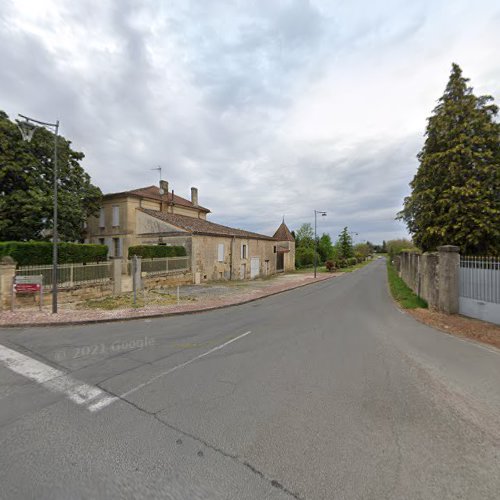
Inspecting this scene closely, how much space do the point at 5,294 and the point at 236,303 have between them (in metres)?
8.81

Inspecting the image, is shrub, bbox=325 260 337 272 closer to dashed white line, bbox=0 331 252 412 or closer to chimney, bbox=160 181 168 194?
chimney, bbox=160 181 168 194

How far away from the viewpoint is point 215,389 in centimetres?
394

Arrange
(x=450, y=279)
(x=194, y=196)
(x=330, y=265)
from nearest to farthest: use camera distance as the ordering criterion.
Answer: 1. (x=450, y=279)
2. (x=194, y=196)
3. (x=330, y=265)

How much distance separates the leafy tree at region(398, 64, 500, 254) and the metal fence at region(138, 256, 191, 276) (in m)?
15.2

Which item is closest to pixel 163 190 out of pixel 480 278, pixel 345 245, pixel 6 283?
pixel 6 283

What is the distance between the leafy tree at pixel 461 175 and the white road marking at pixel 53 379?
1411 centimetres

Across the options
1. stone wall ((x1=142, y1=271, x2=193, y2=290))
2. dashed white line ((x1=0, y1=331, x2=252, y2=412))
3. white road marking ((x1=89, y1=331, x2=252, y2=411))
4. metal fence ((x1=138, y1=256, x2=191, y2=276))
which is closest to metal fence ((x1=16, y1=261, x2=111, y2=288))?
stone wall ((x1=142, y1=271, x2=193, y2=290))

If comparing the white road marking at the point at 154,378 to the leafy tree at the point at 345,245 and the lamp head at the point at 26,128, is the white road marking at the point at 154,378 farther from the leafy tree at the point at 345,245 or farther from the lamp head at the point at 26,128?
the leafy tree at the point at 345,245

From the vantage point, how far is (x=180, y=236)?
832 inches

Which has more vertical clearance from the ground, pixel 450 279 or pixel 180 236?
pixel 180 236

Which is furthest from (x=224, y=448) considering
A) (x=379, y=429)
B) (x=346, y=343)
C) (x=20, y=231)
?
(x=20, y=231)

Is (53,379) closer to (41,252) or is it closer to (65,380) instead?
(65,380)

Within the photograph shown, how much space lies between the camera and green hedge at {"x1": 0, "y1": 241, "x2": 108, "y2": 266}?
1146 cm

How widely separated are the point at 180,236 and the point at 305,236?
40.8 metres
